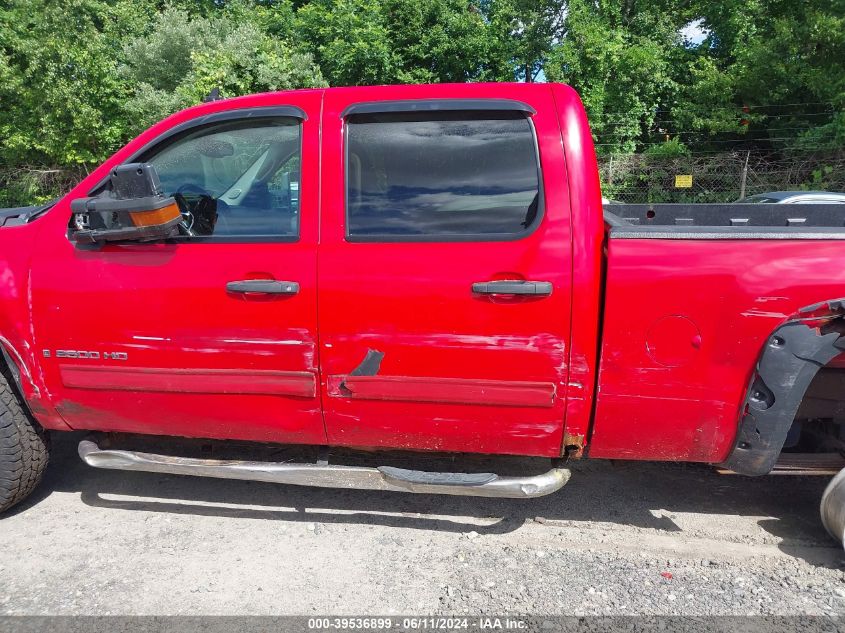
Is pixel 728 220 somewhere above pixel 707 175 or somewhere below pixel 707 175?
below

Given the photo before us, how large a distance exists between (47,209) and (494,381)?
7.57ft

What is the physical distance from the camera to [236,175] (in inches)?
113

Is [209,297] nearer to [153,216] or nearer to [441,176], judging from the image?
[153,216]

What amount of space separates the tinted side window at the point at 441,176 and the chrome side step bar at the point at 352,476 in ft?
3.45

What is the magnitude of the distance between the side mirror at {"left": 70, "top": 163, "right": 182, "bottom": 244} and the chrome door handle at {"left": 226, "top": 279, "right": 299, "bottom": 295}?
15.3 inches

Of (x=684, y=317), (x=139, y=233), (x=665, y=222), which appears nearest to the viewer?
(x=684, y=317)

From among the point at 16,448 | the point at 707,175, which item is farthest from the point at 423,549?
the point at 707,175

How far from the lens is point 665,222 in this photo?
3670 mm

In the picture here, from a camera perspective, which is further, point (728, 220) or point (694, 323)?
point (728, 220)

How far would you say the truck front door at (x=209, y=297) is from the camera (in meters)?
2.64

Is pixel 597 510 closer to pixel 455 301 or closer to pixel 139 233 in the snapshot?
pixel 455 301

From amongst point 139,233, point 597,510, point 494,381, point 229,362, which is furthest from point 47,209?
point 597,510

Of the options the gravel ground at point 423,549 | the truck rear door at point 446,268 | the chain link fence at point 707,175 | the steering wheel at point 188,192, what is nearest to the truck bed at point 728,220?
the truck rear door at point 446,268

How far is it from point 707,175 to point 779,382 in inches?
556
